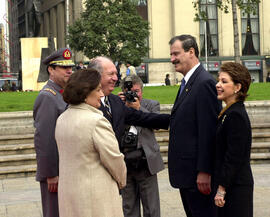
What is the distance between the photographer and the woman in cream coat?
452 cm

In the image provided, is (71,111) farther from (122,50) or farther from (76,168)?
(122,50)

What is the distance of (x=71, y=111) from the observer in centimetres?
466

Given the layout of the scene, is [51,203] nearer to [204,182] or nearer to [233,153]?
[204,182]

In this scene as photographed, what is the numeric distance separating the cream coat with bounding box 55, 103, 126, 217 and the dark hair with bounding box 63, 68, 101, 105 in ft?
0.22

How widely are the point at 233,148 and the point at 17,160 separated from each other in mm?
7909

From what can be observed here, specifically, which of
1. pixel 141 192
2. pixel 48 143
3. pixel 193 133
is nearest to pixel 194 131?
pixel 193 133

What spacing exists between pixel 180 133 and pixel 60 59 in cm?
133

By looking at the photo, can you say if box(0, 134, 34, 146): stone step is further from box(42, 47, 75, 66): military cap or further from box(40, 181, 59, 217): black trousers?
box(40, 181, 59, 217): black trousers

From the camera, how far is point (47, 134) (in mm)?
5652

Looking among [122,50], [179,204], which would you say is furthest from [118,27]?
[179,204]

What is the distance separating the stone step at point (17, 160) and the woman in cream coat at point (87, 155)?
25.6ft

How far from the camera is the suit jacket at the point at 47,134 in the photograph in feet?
18.5

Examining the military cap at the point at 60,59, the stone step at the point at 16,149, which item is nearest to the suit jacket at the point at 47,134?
the military cap at the point at 60,59

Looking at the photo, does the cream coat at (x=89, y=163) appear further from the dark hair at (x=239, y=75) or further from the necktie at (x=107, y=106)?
the dark hair at (x=239, y=75)
